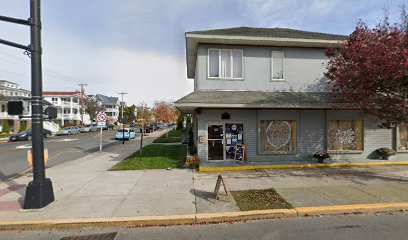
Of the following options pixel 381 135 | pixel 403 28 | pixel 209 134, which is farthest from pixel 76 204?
pixel 381 135

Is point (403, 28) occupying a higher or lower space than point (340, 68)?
higher

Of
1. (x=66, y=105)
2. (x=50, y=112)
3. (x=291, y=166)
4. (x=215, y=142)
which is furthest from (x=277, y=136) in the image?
(x=66, y=105)

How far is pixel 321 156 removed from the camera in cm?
1127

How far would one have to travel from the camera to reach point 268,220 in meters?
5.65

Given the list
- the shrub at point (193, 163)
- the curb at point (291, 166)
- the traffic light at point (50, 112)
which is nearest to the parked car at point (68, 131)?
the shrub at point (193, 163)

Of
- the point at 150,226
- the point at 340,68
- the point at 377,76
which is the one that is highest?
the point at 340,68

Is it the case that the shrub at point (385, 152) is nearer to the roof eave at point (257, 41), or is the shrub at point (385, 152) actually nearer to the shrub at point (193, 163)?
the roof eave at point (257, 41)

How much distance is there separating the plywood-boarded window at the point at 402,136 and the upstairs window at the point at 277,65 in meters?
6.87

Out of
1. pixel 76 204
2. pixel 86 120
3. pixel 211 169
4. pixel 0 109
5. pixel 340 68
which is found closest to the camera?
pixel 76 204

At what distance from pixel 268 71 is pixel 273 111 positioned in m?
2.07

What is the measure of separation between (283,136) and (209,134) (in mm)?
3746

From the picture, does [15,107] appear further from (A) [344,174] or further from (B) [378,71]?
(A) [344,174]

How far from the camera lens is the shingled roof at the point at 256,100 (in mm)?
10148

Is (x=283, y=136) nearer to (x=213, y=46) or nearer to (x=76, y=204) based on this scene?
(x=213, y=46)
